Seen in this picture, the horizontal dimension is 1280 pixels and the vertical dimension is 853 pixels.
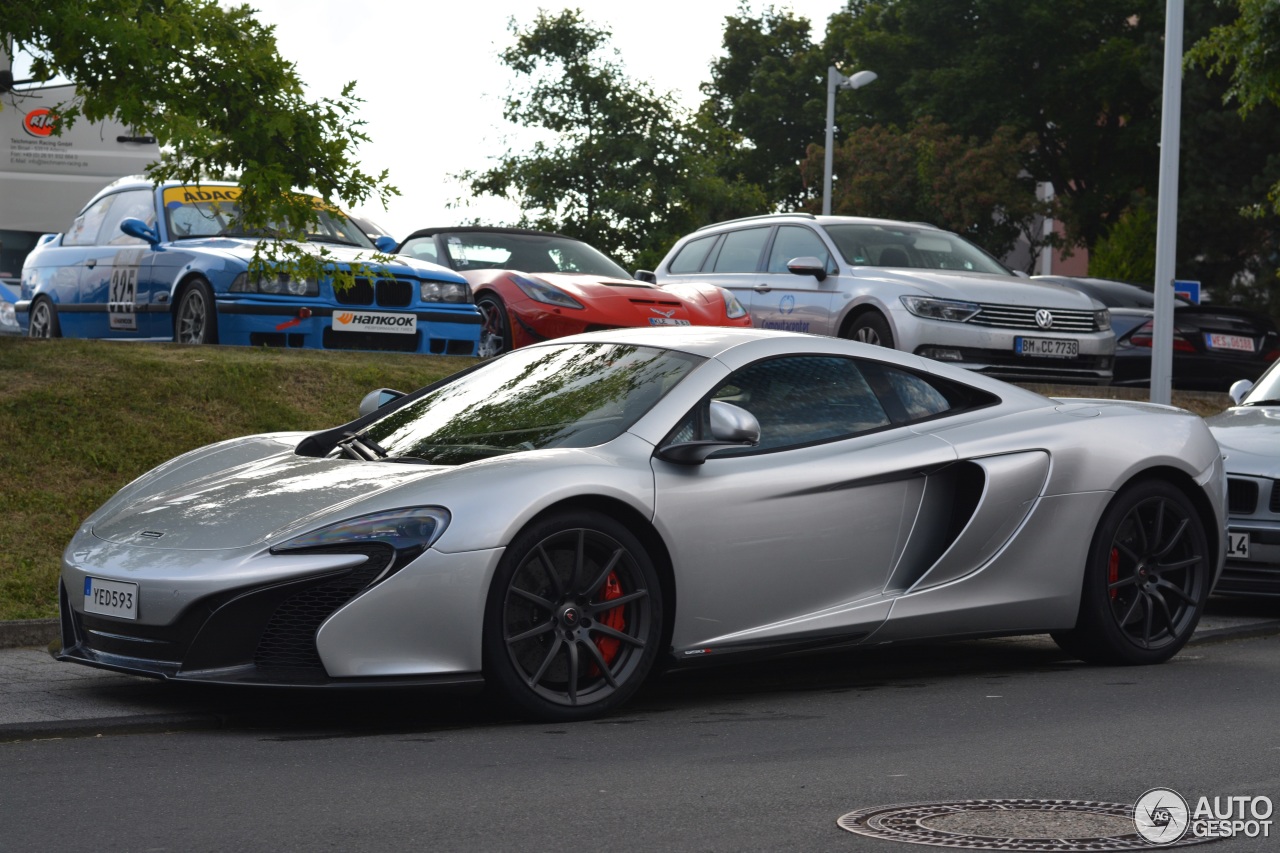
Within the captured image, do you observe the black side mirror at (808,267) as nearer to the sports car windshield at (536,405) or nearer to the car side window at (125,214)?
the car side window at (125,214)

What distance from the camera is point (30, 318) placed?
15.2 meters

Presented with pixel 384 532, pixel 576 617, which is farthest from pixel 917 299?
pixel 384 532

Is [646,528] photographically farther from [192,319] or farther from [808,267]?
[808,267]

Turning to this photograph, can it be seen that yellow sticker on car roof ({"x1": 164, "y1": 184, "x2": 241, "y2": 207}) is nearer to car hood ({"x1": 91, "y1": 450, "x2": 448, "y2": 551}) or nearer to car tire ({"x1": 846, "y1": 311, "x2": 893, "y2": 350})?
car tire ({"x1": 846, "y1": 311, "x2": 893, "y2": 350})

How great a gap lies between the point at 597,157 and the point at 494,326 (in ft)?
70.7

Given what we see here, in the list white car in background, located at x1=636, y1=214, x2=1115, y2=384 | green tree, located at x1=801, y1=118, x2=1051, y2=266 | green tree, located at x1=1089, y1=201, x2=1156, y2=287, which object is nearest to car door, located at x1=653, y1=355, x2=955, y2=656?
white car in background, located at x1=636, y1=214, x2=1115, y2=384

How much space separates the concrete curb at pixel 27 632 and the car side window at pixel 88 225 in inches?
299

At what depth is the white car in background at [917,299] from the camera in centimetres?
1408

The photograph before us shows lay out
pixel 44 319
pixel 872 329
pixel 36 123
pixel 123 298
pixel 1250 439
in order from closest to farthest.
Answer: pixel 1250 439
pixel 123 298
pixel 872 329
pixel 44 319
pixel 36 123

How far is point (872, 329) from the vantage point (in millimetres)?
14414

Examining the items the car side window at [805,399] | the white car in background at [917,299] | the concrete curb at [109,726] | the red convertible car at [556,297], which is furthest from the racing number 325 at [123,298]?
the concrete curb at [109,726]

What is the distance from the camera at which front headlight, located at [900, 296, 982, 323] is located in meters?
14.0

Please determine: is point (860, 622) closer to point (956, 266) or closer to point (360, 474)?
point (360, 474)

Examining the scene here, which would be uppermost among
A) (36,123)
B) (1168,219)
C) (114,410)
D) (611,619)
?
(36,123)
